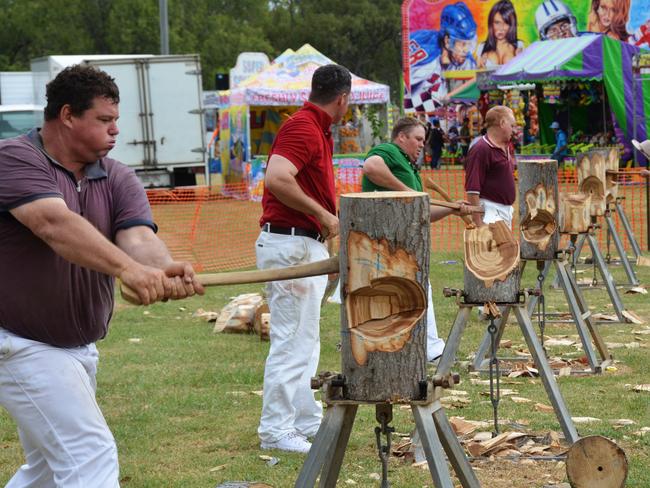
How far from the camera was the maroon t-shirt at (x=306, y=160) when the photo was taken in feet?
20.9

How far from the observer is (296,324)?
6.41 meters

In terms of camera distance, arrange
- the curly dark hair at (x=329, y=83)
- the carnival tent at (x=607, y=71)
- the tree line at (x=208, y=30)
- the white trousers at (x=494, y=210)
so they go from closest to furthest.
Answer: the curly dark hair at (x=329, y=83) < the white trousers at (x=494, y=210) < the carnival tent at (x=607, y=71) < the tree line at (x=208, y=30)

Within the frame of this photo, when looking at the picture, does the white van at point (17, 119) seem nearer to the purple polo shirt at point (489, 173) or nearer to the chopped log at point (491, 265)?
the purple polo shirt at point (489, 173)

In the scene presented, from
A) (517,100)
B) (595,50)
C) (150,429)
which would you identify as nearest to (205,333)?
(150,429)

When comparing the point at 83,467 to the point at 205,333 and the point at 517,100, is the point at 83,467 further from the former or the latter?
the point at 517,100

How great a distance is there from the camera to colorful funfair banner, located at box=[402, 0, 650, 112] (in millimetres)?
33375

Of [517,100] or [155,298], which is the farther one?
[517,100]

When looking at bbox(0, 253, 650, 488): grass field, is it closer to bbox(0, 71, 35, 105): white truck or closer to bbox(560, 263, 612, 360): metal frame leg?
bbox(560, 263, 612, 360): metal frame leg

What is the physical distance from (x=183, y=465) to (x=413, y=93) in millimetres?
32611

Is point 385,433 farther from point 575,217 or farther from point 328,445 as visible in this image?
point 575,217

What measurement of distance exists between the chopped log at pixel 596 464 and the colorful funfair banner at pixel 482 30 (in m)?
29.6

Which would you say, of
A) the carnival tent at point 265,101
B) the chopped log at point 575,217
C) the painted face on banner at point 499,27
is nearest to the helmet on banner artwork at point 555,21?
the painted face on banner at point 499,27

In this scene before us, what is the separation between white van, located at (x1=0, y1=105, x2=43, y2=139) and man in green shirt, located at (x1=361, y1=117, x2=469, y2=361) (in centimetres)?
1879

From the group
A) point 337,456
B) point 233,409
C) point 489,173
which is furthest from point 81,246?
point 489,173
